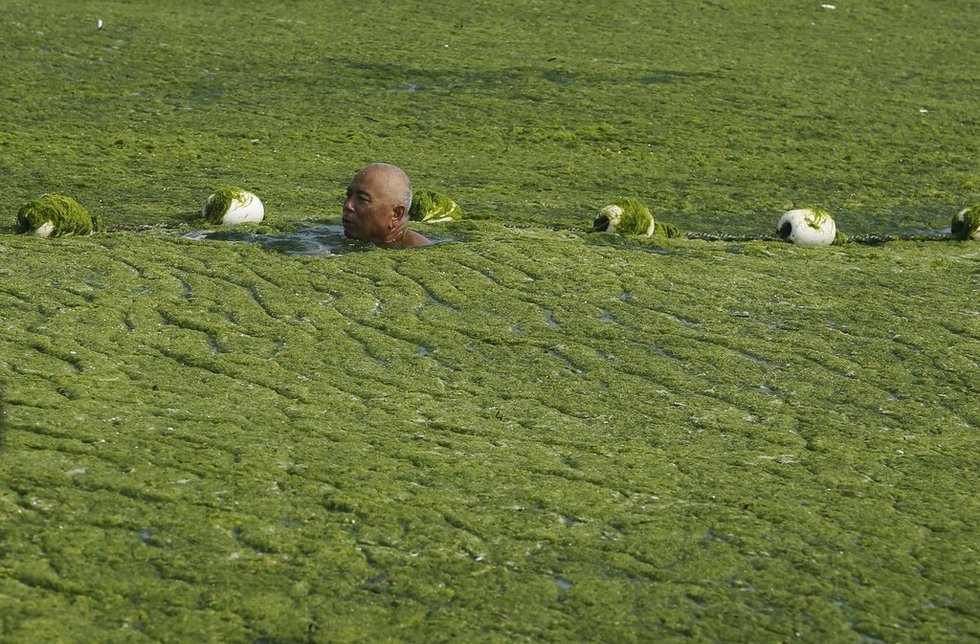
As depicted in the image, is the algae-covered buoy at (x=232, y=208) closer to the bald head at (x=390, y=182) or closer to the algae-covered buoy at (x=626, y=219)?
the bald head at (x=390, y=182)

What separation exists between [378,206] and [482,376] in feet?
7.46

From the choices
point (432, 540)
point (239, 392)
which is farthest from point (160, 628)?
point (239, 392)

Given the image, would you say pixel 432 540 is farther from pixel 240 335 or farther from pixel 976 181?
pixel 976 181

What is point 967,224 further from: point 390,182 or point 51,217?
point 51,217

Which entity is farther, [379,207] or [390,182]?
[390,182]

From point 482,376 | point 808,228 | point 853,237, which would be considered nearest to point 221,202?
point 482,376

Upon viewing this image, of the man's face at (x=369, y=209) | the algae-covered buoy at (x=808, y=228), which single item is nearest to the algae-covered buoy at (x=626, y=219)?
the algae-covered buoy at (x=808, y=228)

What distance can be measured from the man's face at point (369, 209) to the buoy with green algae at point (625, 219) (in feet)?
5.57

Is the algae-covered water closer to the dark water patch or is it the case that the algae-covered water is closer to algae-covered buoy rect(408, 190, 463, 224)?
the dark water patch

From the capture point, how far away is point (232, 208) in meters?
9.16

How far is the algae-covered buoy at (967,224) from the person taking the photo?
398 inches

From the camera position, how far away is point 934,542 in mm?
4754

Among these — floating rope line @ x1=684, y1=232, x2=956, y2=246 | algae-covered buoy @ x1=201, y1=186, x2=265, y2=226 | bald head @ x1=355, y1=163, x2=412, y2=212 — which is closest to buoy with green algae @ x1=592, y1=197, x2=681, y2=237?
floating rope line @ x1=684, y1=232, x2=956, y2=246

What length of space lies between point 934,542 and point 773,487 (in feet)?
2.16
